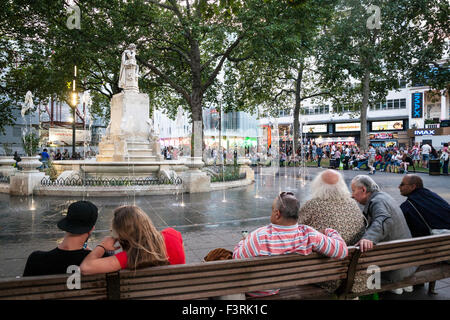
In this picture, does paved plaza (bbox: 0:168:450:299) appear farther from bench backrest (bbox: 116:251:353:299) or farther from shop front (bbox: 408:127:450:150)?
shop front (bbox: 408:127:450:150)

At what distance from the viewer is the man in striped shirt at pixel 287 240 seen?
8.36 ft

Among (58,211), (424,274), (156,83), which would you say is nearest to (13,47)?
(156,83)

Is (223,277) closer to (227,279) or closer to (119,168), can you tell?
(227,279)

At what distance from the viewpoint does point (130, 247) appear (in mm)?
2197

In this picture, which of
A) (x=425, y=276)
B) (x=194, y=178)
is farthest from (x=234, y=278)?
(x=194, y=178)

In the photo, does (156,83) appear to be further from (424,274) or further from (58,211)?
(424,274)

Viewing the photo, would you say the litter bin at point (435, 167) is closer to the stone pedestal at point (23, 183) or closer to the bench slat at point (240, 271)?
the bench slat at point (240, 271)

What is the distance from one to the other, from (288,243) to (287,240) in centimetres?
2

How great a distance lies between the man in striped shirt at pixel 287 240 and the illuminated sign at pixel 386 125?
175 feet

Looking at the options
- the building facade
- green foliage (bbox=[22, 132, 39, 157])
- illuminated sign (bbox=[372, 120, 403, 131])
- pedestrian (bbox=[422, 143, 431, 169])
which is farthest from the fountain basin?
illuminated sign (bbox=[372, 120, 403, 131])

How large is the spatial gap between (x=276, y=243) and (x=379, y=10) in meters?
24.2

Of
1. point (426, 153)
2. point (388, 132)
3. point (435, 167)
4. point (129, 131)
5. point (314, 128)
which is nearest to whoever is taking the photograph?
Result: point (129, 131)

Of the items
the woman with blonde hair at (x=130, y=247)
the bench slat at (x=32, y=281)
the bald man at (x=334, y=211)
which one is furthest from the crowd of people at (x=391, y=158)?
the bench slat at (x=32, y=281)

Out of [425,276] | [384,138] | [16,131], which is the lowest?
[425,276]
